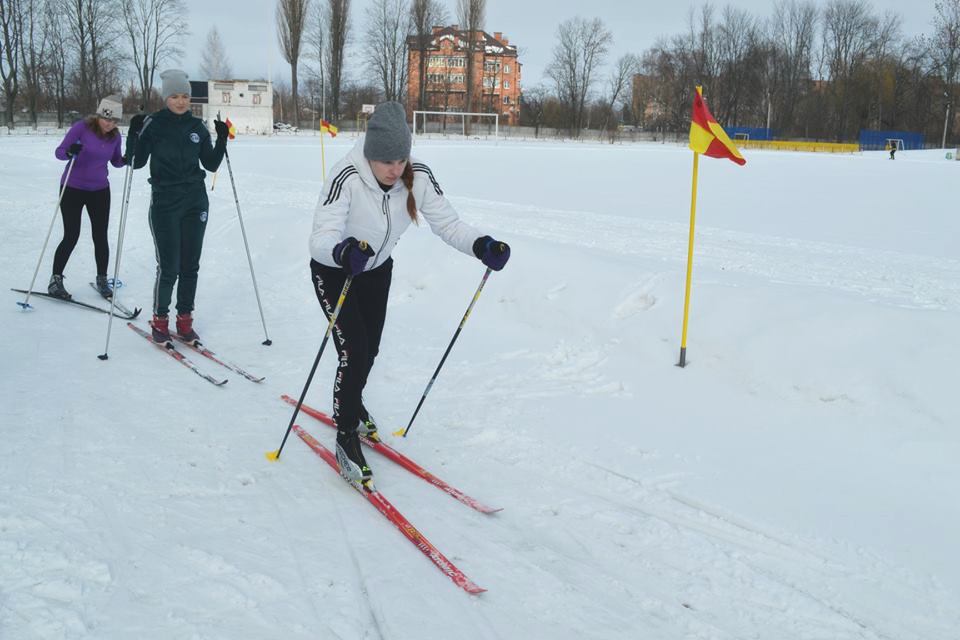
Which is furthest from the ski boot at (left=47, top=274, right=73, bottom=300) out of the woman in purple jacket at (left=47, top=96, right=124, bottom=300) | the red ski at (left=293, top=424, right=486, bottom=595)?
the red ski at (left=293, top=424, right=486, bottom=595)

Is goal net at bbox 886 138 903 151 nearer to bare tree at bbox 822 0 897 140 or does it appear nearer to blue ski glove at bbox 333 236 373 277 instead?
A: bare tree at bbox 822 0 897 140

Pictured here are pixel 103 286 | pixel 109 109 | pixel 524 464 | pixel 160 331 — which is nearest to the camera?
pixel 524 464

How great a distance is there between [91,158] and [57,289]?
1.32m

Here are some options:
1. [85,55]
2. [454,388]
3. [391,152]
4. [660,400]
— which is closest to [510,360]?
[454,388]

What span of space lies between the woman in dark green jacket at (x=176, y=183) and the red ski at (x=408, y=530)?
99.4 inches

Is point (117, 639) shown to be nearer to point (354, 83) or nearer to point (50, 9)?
point (50, 9)

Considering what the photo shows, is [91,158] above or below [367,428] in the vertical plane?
above

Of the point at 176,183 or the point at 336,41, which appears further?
the point at 336,41

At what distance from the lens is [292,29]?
58469 millimetres

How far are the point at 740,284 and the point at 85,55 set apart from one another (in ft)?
183

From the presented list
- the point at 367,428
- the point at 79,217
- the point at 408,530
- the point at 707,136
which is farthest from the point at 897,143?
the point at 408,530

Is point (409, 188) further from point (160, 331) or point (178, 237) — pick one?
point (160, 331)

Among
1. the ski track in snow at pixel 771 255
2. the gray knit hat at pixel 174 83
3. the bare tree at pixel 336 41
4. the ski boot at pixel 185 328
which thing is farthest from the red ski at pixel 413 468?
the bare tree at pixel 336 41

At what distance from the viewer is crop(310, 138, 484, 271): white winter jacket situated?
335 cm
